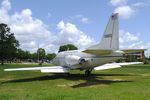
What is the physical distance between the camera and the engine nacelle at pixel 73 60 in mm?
32106

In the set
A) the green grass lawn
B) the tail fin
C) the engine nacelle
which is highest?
the tail fin

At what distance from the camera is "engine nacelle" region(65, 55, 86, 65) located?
32.1 m

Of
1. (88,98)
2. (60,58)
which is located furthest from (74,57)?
(88,98)

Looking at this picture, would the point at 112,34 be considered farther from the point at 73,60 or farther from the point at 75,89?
the point at 75,89

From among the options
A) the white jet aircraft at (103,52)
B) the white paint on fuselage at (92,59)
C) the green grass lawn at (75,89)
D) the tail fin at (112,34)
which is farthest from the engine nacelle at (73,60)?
the green grass lawn at (75,89)

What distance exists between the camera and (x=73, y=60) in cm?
3378

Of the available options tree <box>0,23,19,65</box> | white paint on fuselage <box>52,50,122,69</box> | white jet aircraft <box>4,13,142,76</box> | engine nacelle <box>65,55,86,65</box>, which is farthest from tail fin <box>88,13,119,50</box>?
tree <box>0,23,19,65</box>

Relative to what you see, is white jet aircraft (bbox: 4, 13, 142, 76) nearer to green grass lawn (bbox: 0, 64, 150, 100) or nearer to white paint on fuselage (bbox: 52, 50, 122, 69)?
white paint on fuselage (bbox: 52, 50, 122, 69)

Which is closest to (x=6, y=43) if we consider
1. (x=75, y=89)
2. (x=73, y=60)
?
(x=73, y=60)

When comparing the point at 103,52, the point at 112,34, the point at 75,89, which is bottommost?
the point at 75,89

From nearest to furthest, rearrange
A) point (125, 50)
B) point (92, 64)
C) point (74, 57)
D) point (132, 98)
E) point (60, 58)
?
point (132, 98) < point (125, 50) < point (92, 64) < point (74, 57) < point (60, 58)

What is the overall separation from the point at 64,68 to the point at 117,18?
9.17 meters

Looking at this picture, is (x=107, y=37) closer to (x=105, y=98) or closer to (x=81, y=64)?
(x=81, y=64)

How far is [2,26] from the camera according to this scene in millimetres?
106875
